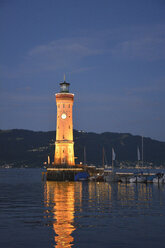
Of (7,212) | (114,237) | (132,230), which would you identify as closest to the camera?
(114,237)

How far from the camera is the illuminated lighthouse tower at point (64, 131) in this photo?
99438 mm

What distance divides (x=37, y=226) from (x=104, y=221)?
16.1 feet

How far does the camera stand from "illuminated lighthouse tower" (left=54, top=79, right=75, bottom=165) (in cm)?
9944

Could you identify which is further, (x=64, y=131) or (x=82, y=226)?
(x=64, y=131)

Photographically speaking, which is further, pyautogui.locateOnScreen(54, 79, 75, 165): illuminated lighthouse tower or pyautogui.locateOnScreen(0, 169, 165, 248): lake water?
pyautogui.locateOnScreen(54, 79, 75, 165): illuminated lighthouse tower

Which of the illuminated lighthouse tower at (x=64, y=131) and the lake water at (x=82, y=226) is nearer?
the lake water at (x=82, y=226)

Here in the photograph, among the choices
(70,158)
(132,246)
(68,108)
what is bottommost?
(132,246)

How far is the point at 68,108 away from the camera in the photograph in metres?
101

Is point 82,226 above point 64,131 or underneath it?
underneath

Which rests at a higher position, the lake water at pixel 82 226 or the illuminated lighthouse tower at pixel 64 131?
the illuminated lighthouse tower at pixel 64 131

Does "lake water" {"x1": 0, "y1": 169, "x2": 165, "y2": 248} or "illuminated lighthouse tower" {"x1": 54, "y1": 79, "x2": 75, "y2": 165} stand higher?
"illuminated lighthouse tower" {"x1": 54, "y1": 79, "x2": 75, "y2": 165}

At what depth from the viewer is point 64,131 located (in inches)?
3922

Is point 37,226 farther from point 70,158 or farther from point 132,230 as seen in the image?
point 70,158

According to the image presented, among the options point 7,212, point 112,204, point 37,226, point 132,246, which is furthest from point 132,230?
point 112,204
